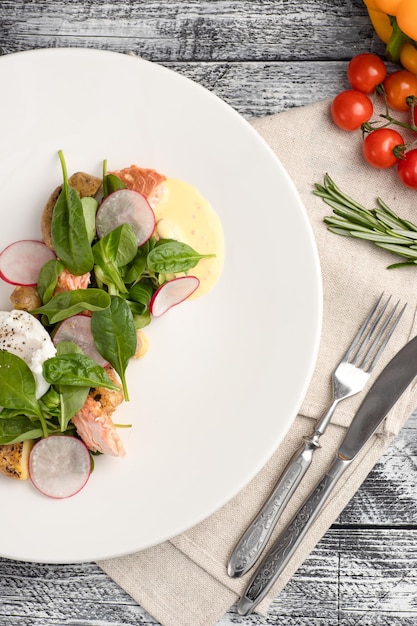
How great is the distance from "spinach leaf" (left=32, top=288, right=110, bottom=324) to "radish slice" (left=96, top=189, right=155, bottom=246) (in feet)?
0.76

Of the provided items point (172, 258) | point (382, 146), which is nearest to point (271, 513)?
point (172, 258)

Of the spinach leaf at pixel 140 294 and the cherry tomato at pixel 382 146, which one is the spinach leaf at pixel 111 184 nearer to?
the spinach leaf at pixel 140 294

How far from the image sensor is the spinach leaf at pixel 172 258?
6.58 ft

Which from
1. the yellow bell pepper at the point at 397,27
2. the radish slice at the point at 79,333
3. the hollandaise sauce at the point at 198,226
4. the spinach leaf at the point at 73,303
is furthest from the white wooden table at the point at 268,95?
the spinach leaf at the point at 73,303

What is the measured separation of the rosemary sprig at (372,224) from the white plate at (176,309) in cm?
20

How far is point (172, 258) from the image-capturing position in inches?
79.5

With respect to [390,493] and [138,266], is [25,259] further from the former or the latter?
[390,493]

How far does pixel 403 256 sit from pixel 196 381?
812 mm

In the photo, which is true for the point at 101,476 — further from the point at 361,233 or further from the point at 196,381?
the point at 361,233

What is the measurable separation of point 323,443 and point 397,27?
1394mm

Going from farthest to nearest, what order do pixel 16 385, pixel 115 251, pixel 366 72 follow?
1. pixel 366 72
2. pixel 115 251
3. pixel 16 385

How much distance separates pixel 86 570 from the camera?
7.54 feet

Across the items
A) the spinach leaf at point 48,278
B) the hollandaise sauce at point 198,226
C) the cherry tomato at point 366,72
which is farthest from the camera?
the cherry tomato at point 366,72

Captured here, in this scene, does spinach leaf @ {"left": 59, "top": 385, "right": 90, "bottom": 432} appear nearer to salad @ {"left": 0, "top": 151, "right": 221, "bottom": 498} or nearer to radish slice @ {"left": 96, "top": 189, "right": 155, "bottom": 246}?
salad @ {"left": 0, "top": 151, "right": 221, "bottom": 498}
